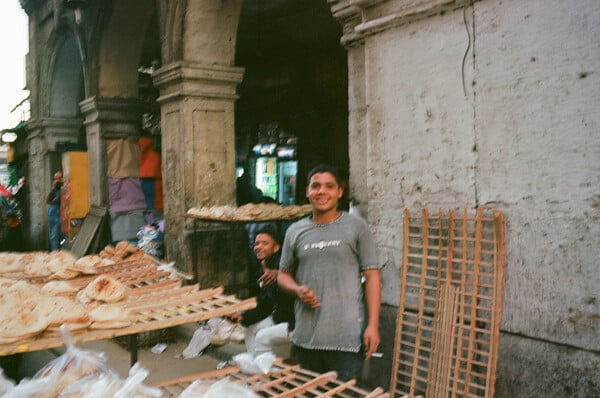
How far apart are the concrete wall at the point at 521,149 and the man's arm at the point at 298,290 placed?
1.01 m

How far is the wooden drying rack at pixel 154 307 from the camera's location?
2778 mm

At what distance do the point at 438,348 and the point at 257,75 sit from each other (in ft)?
33.9

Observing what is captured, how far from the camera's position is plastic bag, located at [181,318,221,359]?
598 cm

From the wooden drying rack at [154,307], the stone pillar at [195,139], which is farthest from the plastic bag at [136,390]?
the stone pillar at [195,139]

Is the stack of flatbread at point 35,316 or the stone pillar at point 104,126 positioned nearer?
the stack of flatbread at point 35,316

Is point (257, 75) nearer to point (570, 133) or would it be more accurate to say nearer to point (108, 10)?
point (108, 10)

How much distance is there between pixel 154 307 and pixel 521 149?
2495 mm

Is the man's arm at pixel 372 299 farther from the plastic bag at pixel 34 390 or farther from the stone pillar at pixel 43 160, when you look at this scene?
the stone pillar at pixel 43 160

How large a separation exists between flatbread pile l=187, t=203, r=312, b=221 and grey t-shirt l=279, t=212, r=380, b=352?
112 inches

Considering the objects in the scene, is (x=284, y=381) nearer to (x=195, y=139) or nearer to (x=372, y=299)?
(x=372, y=299)

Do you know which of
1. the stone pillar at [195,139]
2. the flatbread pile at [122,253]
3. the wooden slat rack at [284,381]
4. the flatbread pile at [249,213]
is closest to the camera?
the wooden slat rack at [284,381]

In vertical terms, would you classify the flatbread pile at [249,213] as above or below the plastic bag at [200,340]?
above

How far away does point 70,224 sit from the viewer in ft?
34.5

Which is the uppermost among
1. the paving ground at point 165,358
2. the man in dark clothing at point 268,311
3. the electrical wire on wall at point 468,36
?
the electrical wire on wall at point 468,36
